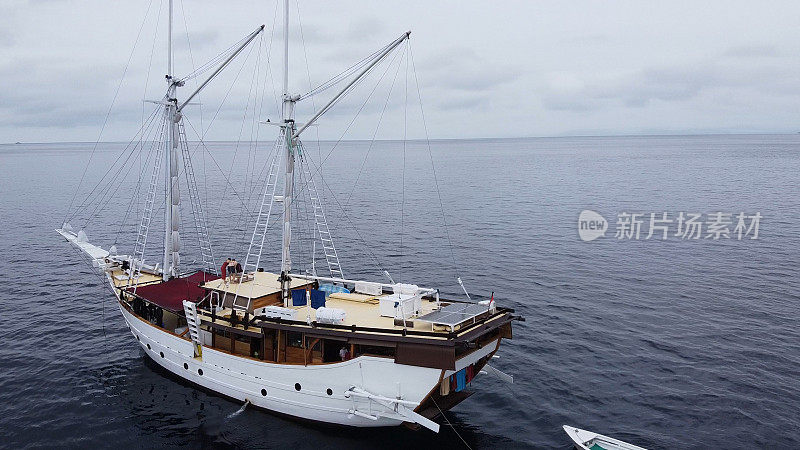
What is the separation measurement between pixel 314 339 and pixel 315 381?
72.7 inches

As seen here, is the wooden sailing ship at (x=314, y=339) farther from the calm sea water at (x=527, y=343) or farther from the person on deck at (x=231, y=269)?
the calm sea water at (x=527, y=343)

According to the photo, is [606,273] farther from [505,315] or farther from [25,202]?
[25,202]

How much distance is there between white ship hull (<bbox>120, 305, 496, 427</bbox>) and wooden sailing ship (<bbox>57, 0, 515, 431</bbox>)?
5 cm

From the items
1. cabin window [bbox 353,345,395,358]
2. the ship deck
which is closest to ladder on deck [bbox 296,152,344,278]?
the ship deck

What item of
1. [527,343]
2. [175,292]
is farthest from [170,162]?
[527,343]

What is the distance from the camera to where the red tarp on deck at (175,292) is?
2811 cm

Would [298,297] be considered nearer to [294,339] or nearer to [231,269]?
[294,339]

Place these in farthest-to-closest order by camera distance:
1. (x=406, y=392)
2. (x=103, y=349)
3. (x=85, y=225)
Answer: (x=85, y=225) < (x=103, y=349) < (x=406, y=392)

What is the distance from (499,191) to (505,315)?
291 feet

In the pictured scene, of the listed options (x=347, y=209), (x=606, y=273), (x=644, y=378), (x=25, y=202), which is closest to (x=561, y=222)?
(x=606, y=273)

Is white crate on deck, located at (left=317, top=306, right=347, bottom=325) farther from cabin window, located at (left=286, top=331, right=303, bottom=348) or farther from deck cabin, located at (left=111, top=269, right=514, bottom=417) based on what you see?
cabin window, located at (left=286, top=331, right=303, bottom=348)

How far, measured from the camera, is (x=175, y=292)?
2973cm

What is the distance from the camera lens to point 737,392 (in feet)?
89.0

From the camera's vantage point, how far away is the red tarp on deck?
28109mm
